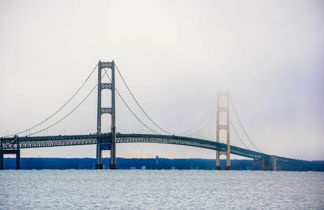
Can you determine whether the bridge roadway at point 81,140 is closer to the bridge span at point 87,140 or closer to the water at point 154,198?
the bridge span at point 87,140

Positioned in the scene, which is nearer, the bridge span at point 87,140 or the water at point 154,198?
the water at point 154,198

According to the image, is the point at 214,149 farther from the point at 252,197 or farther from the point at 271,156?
the point at 252,197

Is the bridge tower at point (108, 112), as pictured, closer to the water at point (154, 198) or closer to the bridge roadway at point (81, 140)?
the bridge roadway at point (81, 140)

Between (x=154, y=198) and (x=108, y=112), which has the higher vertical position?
(x=108, y=112)

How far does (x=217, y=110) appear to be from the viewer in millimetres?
113562

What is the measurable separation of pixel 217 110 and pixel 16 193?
215ft

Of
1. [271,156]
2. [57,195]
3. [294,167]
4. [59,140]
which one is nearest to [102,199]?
[57,195]

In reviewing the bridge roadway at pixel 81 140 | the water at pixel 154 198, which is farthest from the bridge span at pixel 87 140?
the water at pixel 154 198

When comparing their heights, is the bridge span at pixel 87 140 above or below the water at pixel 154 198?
above

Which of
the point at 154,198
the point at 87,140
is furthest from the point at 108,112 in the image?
the point at 154,198

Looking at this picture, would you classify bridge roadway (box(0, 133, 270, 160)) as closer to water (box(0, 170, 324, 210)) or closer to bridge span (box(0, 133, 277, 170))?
bridge span (box(0, 133, 277, 170))

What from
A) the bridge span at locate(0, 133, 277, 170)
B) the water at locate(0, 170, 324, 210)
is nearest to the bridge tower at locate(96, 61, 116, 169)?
the bridge span at locate(0, 133, 277, 170)

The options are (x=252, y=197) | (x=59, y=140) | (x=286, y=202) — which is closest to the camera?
(x=286, y=202)

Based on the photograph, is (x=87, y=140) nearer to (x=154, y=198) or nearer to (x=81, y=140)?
(x=81, y=140)
